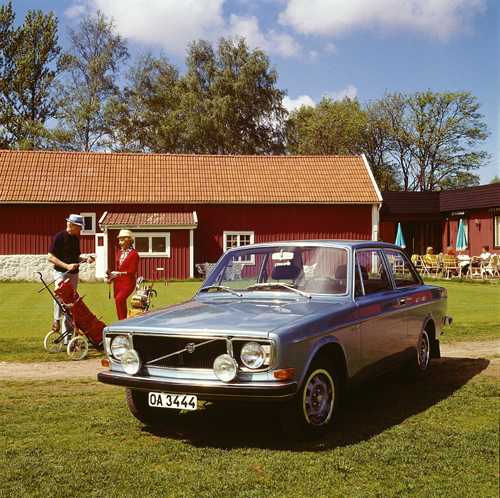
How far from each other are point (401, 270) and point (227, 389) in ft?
10.7

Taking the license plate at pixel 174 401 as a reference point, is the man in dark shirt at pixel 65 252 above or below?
above

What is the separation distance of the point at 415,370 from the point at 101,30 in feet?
141

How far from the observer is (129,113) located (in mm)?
45500

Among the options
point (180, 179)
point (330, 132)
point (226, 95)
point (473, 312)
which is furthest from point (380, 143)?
point (473, 312)

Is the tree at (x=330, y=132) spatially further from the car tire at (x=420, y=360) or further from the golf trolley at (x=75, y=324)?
the car tire at (x=420, y=360)

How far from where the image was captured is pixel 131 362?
15.5ft

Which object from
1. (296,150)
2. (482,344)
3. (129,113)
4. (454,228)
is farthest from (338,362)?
(296,150)

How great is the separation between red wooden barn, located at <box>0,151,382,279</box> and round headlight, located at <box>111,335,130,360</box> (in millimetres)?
21866

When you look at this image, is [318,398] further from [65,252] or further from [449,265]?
[449,265]

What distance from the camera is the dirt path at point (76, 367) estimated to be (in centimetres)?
727

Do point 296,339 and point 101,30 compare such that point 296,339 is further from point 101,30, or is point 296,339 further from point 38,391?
point 101,30

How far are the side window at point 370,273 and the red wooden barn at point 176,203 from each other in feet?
69.0

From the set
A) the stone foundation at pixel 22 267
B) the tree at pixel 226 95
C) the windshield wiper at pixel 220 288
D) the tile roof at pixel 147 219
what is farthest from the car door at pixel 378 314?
the tree at pixel 226 95

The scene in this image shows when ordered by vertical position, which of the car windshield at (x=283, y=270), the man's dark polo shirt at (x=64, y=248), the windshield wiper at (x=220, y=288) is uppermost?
the man's dark polo shirt at (x=64, y=248)
